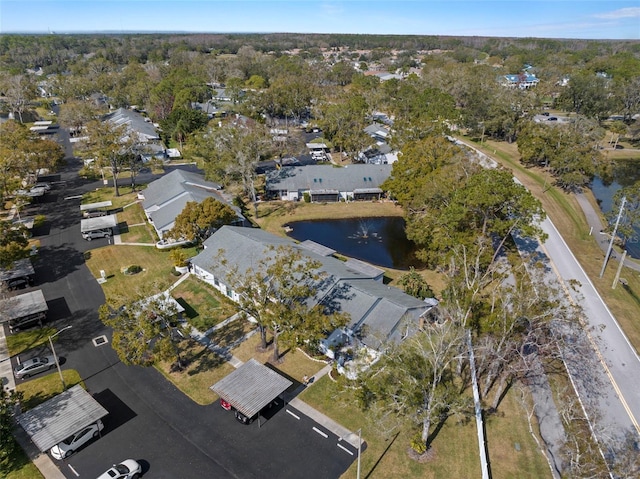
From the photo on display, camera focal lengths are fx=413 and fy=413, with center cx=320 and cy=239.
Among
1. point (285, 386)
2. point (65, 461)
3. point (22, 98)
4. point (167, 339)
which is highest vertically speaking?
point (22, 98)

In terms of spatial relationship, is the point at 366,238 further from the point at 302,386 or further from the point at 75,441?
the point at 75,441

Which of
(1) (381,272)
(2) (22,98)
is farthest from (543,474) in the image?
(2) (22,98)

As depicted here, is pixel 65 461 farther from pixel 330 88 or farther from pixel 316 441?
pixel 330 88

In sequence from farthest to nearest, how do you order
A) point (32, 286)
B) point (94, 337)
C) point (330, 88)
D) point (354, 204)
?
1. point (330, 88)
2. point (354, 204)
3. point (32, 286)
4. point (94, 337)

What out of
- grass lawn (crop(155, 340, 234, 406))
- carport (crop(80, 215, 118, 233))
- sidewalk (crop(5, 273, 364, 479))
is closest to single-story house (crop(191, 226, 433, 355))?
sidewalk (crop(5, 273, 364, 479))

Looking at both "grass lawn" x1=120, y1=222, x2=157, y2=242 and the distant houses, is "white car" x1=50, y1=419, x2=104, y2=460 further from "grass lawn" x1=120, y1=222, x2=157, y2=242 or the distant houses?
the distant houses

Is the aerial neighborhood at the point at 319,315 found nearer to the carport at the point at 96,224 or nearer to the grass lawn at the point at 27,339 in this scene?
the grass lawn at the point at 27,339

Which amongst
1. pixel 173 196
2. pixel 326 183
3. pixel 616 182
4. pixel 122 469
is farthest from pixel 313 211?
pixel 616 182
